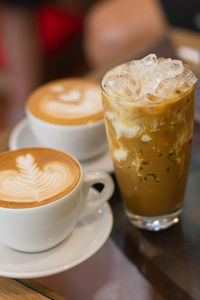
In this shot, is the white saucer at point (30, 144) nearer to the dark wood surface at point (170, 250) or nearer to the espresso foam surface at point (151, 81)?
the dark wood surface at point (170, 250)

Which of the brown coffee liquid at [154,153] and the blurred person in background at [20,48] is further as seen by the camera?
the blurred person in background at [20,48]

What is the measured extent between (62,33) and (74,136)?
62.1 inches

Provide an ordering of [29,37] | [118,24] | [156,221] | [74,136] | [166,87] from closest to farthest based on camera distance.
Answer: [166,87] → [156,221] → [74,136] → [118,24] → [29,37]

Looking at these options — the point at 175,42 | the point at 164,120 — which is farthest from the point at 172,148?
the point at 175,42

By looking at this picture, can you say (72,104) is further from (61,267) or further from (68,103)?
(61,267)

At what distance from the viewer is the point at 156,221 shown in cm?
71

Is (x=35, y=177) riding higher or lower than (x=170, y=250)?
higher

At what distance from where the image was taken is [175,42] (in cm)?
119

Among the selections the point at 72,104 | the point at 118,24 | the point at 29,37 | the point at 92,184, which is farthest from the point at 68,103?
the point at 29,37

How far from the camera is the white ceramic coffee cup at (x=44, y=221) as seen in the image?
60cm

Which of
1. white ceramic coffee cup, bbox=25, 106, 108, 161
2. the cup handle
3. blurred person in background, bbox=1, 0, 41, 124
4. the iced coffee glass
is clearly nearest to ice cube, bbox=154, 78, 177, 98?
the iced coffee glass

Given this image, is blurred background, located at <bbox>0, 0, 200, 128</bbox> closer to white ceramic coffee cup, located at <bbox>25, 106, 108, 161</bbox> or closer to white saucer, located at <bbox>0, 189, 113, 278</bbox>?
white ceramic coffee cup, located at <bbox>25, 106, 108, 161</bbox>

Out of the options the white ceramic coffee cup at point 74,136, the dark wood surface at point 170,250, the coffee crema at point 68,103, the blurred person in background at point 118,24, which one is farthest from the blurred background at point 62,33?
the dark wood surface at point 170,250

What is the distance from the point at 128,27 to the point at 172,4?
18.5 inches
